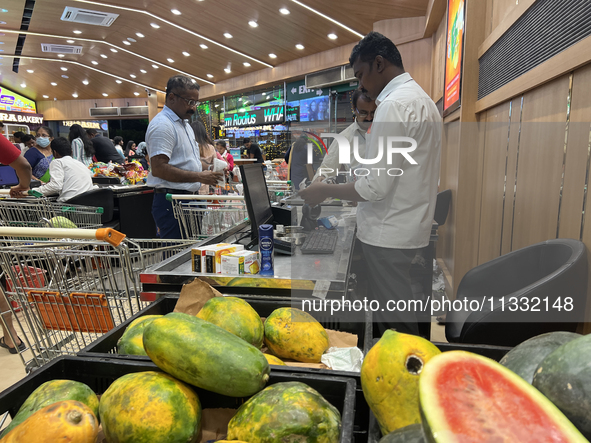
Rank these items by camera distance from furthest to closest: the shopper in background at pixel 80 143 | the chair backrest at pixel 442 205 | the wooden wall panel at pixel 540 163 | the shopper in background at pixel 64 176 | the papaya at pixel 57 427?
the shopper in background at pixel 80 143 < the shopper in background at pixel 64 176 < the chair backrest at pixel 442 205 < the wooden wall panel at pixel 540 163 < the papaya at pixel 57 427

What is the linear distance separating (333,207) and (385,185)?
1.22m

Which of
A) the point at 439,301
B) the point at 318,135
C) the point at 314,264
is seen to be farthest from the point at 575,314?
the point at 439,301

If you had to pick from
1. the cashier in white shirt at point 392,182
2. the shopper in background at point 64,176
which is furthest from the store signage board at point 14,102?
the cashier in white shirt at point 392,182

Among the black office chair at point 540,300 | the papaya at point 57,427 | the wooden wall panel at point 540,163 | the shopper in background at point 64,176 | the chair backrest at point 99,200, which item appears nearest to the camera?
the papaya at point 57,427

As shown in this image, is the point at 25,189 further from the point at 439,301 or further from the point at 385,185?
the point at 439,301

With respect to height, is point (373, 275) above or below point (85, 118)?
below

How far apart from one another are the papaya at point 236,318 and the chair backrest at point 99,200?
13.4 feet

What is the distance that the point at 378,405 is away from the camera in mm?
599

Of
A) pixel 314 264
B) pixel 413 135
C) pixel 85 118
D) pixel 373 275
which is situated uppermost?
pixel 85 118

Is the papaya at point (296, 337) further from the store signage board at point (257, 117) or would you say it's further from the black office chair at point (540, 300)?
the store signage board at point (257, 117)

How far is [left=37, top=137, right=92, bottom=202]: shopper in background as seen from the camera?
4352 millimetres

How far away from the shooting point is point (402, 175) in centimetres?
183

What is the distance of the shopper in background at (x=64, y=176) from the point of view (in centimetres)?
435

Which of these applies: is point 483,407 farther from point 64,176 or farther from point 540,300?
point 64,176
